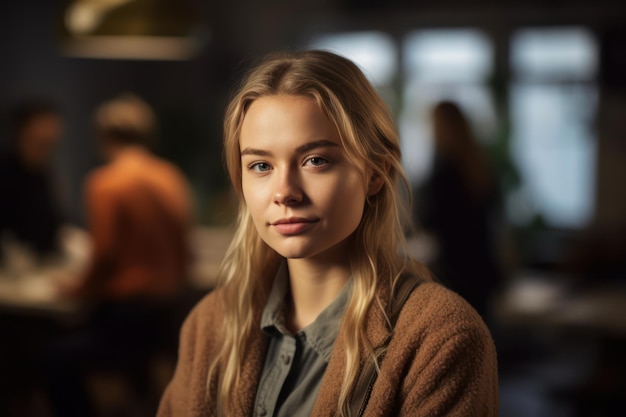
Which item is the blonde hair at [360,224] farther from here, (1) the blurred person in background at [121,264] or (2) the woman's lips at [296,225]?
(1) the blurred person in background at [121,264]

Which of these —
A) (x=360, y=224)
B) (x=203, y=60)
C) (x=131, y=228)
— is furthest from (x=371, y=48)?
(x=360, y=224)

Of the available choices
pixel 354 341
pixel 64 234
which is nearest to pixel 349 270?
pixel 354 341

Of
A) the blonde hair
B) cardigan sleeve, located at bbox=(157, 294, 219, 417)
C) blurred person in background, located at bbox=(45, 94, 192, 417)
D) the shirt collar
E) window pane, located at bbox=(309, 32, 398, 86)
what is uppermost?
window pane, located at bbox=(309, 32, 398, 86)

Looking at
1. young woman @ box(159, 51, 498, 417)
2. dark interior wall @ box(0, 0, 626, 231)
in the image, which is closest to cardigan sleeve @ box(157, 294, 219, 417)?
young woman @ box(159, 51, 498, 417)

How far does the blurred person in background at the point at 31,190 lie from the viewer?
414cm

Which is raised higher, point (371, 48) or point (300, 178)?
point (371, 48)

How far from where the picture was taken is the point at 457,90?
673 centimetres

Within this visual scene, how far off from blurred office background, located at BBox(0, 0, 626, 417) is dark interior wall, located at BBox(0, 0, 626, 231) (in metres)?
0.01

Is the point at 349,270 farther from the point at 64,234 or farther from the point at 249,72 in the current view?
the point at 64,234

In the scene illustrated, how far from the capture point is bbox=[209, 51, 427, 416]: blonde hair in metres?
1.06

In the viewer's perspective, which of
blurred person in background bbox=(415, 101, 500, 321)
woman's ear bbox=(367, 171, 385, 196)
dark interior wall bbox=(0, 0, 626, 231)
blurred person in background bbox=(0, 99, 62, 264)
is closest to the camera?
woman's ear bbox=(367, 171, 385, 196)

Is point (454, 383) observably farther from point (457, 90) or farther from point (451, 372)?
point (457, 90)

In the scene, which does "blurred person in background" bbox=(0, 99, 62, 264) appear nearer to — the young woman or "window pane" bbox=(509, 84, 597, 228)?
the young woman

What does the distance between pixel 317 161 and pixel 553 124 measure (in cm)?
597
